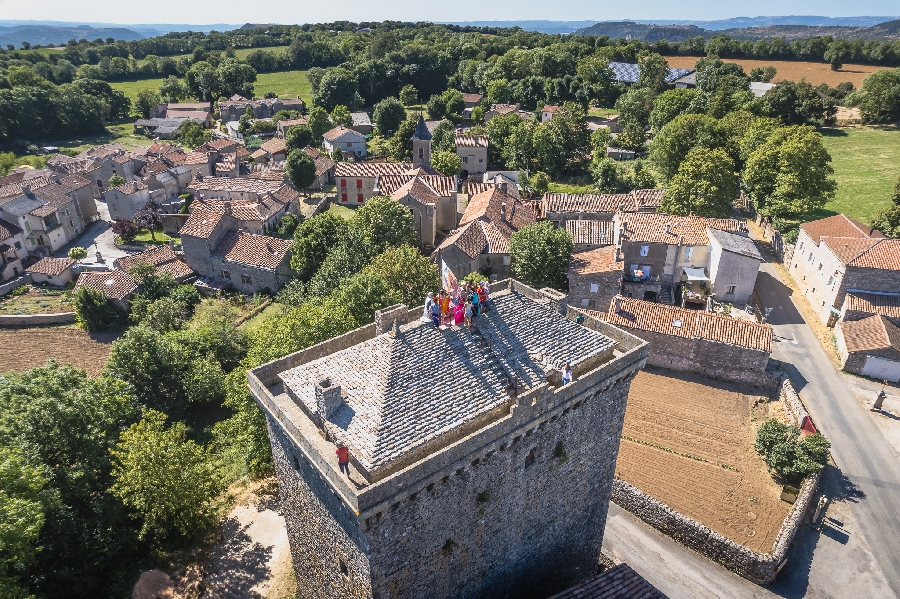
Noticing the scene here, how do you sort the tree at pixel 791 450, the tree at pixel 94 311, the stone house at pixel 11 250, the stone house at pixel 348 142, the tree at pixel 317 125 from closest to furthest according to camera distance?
the tree at pixel 791 450, the tree at pixel 94 311, the stone house at pixel 11 250, the stone house at pixel 348 142, the tree at pixel 317 125

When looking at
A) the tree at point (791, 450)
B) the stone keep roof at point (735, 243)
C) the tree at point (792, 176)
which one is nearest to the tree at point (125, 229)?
the stone keep roof at point (735, 243)

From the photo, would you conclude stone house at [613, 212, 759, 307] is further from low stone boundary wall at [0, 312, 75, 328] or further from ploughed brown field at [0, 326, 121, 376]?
low stone boundary wall at [0, 312, 75, 328]

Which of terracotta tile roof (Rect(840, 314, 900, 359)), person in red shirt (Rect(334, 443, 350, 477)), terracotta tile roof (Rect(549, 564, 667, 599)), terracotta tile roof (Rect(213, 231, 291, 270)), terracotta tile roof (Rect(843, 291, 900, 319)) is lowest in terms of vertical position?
terracotta tile roof (Rect(213, 231, 291, 270))

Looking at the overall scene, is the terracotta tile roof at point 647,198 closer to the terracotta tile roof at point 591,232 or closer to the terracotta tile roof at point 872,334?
the terracotta tile roof at point 591,232

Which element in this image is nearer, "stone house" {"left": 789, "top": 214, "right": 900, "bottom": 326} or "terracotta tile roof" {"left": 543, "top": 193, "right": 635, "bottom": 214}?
"stone house" {"left": 789, "top": 214, "right": 900, "bottom": 326}

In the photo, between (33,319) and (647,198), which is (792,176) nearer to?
(647,198)

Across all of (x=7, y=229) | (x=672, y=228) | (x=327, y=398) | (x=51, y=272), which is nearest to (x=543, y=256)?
(x=672, y=228)

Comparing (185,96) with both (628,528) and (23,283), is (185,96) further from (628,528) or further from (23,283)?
(628,528)

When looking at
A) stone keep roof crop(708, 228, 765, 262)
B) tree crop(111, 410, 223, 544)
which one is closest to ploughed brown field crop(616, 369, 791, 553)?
stone keep roof crop(708, 228, 765, 262)
